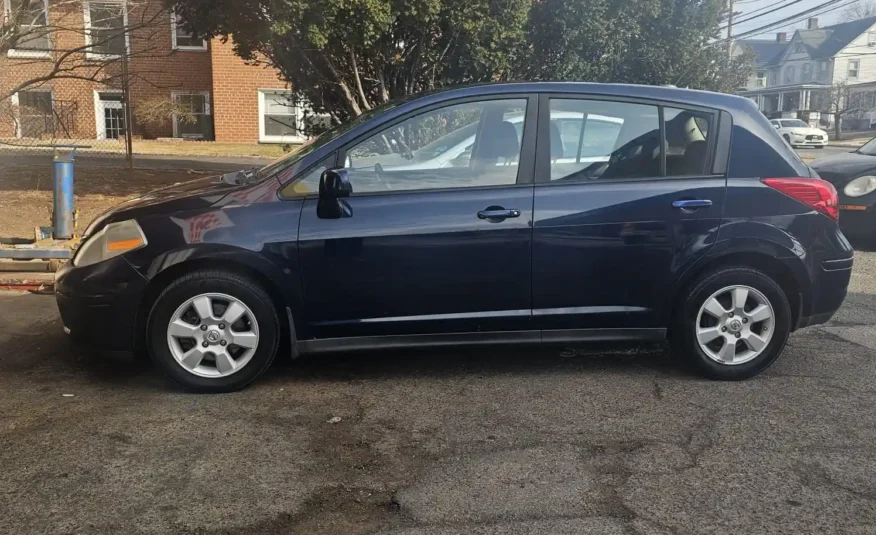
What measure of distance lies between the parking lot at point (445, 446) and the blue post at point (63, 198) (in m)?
3.15

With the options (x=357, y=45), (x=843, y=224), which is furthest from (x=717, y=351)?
(x=357, y=45)

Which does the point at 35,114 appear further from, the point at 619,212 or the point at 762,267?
the point at 762,267

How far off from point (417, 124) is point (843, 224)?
266 inches

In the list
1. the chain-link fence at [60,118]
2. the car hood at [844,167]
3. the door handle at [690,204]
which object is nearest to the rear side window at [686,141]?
the door handle at [690,204]

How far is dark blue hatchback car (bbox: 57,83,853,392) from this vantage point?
14.1 ft

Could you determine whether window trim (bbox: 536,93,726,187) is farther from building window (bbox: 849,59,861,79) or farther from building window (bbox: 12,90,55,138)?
building window (bbox: 849,59,861,79)

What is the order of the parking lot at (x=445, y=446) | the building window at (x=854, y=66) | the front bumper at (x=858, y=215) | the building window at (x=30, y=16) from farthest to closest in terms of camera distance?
the building window at (x=854, y=66) → the building window at (x=30, y=16) → the front bumper at (x=858, y=215) → the parking lot at (x=445, y=446)

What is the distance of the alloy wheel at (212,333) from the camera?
4.29m

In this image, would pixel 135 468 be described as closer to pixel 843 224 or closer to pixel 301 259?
pixel 301 259

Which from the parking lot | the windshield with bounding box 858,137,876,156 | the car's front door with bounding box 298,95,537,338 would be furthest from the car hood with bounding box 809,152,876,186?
the car's front door with bounding box 298,95,537,338

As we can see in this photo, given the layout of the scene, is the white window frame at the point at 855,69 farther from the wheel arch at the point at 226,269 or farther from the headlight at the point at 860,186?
the wheel arch at the point at 226,269

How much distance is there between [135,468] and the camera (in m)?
3.48

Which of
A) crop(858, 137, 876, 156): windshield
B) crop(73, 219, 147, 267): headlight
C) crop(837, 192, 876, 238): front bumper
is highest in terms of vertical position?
crop(858, 137, 876, 156): windshield

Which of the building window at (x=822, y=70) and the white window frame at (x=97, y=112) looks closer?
the white window frame at (x=97, y=112)
